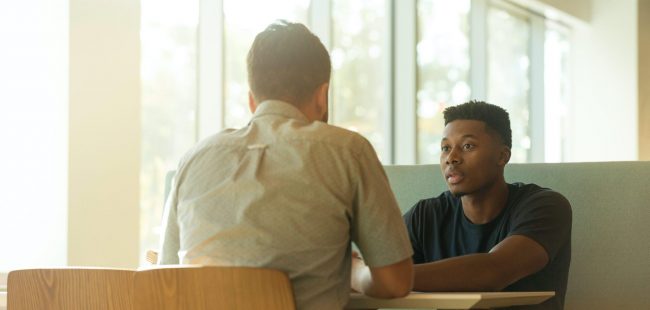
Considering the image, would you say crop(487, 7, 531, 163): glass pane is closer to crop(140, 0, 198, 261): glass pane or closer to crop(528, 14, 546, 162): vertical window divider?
crop(528, 14, 546, 162): vertical window divider

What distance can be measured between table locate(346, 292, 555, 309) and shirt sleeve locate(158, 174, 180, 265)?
34 cm

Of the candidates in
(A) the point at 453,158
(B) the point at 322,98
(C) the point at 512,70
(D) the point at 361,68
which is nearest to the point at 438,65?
(D) the point at 361,68

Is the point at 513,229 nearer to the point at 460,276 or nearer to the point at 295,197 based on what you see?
the point at 460,276

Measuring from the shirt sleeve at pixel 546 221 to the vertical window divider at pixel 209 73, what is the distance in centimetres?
324

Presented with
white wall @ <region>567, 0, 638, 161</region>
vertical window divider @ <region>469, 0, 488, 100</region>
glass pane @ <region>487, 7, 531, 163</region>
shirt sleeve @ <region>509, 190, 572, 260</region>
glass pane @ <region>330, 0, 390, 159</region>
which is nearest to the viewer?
shirt sleeve @ <region>509, 190, 572, 260</region>

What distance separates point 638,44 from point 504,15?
1207 millimetres

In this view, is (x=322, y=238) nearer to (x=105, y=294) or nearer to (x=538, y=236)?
(x=105, y=294)

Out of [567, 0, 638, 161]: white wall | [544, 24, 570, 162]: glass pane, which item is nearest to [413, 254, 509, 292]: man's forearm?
[567, 0, 638, 161]: white wall

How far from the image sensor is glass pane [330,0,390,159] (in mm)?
7191

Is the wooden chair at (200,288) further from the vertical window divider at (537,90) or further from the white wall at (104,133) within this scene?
the vertical window divider at (537,90)

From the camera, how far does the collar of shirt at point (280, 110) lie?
1.80 m

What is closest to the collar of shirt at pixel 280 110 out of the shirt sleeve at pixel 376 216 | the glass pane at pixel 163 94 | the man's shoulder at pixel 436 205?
the shirt sleeve at pixel 376 216

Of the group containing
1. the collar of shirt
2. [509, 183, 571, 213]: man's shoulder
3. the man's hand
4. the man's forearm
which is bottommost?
the man's forearm

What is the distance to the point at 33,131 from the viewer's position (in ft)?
14.2
